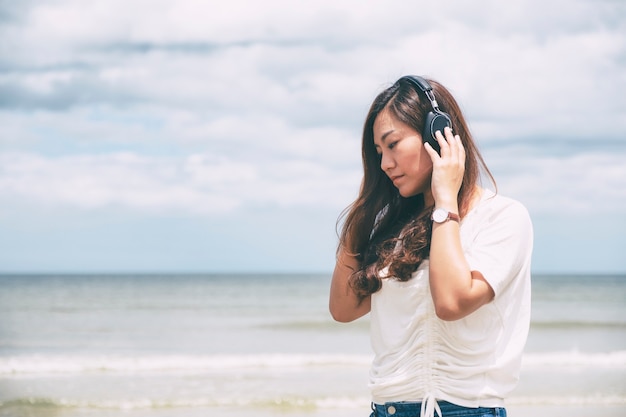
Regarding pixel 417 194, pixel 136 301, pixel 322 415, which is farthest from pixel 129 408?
pixel 136 301

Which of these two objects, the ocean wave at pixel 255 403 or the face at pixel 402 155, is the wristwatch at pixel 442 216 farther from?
the ocean wave at pixel 255 403

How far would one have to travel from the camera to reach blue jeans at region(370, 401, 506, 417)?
185cm

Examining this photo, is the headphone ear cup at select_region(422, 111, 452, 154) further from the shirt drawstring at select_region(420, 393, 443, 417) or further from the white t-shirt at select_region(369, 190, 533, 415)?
the shirt drawstring at select_region(420, 393, 443, 417)

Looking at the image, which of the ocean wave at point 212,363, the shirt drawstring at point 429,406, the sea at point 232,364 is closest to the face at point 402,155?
the shirt drawstring at point 429,406

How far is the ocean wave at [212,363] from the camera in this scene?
35.8 ft

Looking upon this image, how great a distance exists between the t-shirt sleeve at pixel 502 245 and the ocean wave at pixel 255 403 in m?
6.38

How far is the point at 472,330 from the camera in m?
1.90

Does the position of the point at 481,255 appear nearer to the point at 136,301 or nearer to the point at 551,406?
the point at 551,406

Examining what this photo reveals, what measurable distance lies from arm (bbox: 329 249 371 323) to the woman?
0.01 meters

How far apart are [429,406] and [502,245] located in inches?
16.5

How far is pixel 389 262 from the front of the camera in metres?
1.97

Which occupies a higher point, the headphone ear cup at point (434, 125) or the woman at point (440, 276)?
the headphone ear cup at point (434, 125)

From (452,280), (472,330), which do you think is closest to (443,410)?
(472,330)

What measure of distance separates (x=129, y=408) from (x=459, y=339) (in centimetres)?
698
